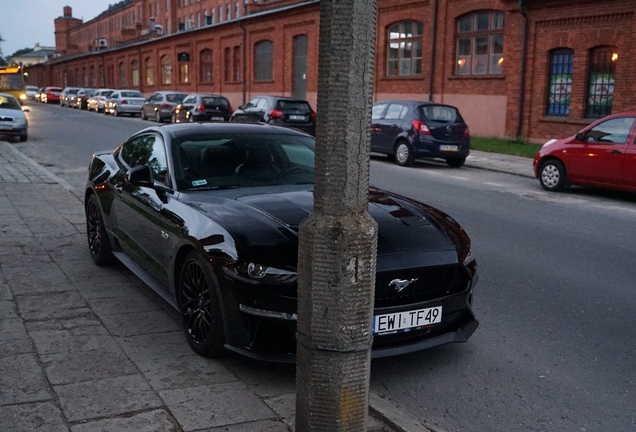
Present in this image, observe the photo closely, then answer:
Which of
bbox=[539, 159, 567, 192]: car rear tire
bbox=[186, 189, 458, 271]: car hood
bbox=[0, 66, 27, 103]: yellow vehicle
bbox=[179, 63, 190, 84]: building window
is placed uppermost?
bbox=[179, 63, 190, 84]: building window

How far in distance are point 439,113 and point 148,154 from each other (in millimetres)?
12677

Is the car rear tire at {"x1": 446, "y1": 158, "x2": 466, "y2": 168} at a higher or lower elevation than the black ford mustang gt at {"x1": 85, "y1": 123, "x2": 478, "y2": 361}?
lower

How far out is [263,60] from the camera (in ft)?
136

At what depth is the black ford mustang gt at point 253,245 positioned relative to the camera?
4.16 m

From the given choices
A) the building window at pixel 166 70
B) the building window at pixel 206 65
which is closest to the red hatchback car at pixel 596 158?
the building window at pixel 206 65

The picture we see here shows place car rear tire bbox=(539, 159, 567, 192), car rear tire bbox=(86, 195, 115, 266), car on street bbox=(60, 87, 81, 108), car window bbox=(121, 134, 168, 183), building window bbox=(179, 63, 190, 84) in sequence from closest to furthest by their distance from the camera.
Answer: car window bbox=(121, 134, 168, 183) → car rear tire bbox=(86, 195, 115, 266) → car rear tire bbox=(539, 159, 567, 192) → building window bbox=(179, 63, 190, 84) → car on street bbox=(60, 87, 81, 108)

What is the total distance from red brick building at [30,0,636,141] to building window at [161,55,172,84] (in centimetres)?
1017

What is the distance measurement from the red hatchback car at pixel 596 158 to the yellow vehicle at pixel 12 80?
3195 centimetres

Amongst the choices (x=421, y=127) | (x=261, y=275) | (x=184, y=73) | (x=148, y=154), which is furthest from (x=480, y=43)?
(x=184, y=73)

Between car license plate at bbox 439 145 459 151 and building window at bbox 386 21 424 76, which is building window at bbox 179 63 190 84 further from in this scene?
car license plate at bbox 439 145 459 151

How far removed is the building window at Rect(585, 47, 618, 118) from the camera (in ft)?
69.6

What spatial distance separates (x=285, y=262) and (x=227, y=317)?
1.66 feet

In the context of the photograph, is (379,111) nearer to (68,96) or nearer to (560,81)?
(560,81)

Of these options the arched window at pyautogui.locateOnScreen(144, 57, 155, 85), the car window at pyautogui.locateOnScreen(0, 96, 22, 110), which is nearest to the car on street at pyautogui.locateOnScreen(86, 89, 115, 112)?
the arched window at pyautogui.locateOnScreen(144, 57, 155, 85)
